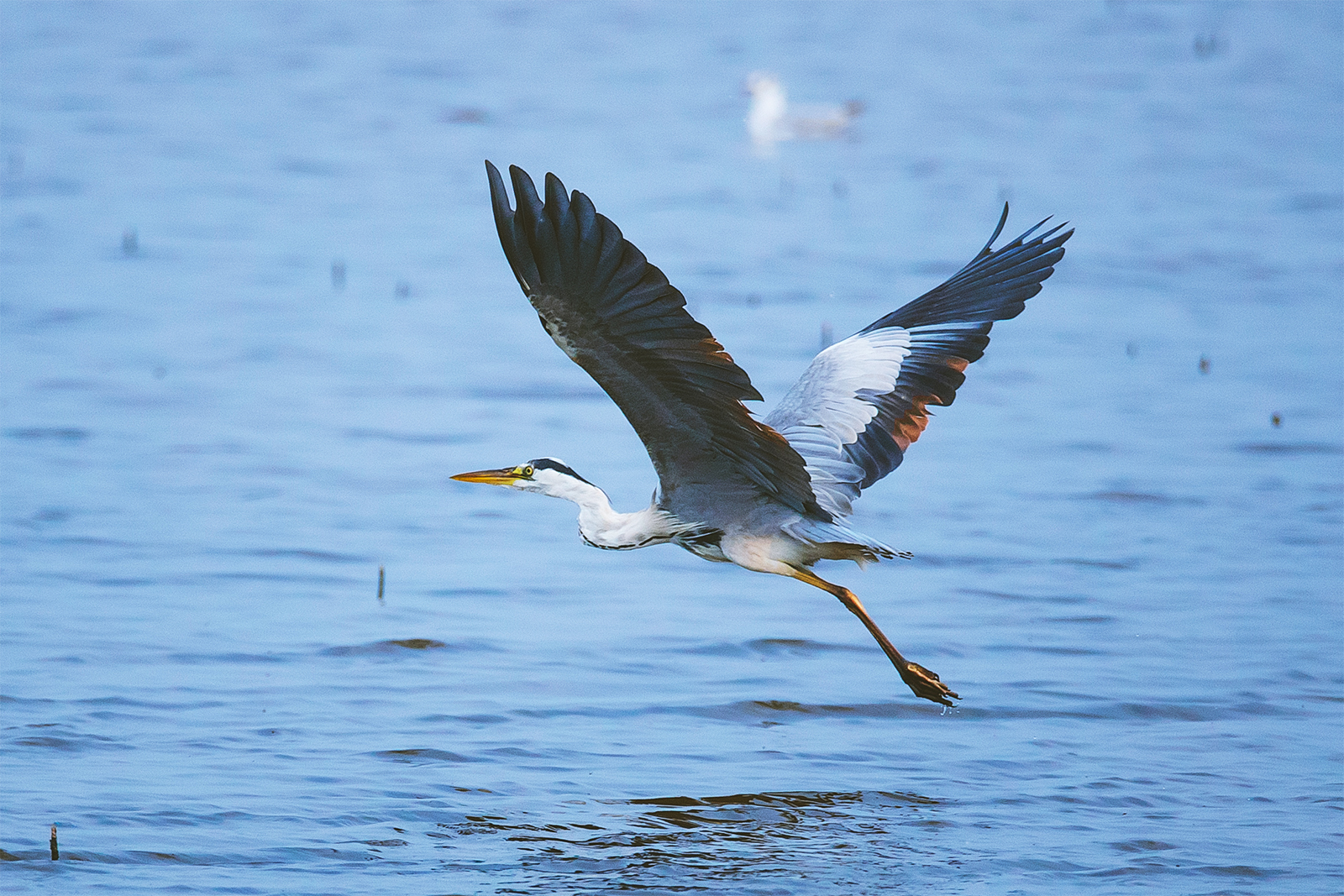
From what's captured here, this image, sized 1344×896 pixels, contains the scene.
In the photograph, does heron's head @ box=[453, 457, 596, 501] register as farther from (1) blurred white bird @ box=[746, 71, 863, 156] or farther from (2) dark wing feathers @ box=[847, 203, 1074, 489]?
(1) blurred white bird @ box=[746, 71, 863, 156]

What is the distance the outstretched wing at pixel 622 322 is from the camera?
4551mm

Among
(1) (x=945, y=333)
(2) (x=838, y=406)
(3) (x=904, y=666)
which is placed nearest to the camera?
(3) (x=904, y=666)

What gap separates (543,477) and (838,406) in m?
1.08

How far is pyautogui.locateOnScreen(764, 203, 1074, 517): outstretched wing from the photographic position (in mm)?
6344

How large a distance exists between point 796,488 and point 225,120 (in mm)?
11737

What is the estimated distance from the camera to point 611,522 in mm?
6148

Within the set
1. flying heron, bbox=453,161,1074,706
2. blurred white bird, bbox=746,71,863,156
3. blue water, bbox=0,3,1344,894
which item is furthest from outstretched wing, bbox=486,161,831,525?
blurred white bird, bbox=746,71,863,156

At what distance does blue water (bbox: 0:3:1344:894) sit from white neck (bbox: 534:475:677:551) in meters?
0.67

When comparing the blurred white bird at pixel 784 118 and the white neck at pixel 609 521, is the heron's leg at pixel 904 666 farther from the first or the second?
the blurred white bird at pixel 784 118

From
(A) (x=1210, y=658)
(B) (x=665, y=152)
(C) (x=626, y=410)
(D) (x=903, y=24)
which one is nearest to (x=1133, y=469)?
(A) (x=1210, y=658)

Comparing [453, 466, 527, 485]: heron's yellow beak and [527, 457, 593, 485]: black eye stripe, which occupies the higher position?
[527, 457, 593, 485]: black eye stripe

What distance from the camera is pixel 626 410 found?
17.2ft

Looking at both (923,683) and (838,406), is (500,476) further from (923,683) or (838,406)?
(923,683)

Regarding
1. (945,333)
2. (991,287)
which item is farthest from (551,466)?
(991,287)
